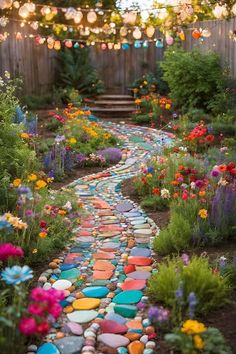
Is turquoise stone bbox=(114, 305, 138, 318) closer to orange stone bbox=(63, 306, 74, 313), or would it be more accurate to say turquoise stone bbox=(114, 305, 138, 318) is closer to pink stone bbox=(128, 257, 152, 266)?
orange stone bbox=(63, 306, 74, 313)

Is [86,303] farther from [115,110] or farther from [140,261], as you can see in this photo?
[115,110]

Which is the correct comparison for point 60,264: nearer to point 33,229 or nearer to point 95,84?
point 33,229

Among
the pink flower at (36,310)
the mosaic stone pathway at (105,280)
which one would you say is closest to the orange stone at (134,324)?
the mosaic stone pathway at (105,280)

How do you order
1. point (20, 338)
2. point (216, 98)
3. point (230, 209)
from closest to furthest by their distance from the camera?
point (20, 338) < point (230, 209) < point (216, 98)

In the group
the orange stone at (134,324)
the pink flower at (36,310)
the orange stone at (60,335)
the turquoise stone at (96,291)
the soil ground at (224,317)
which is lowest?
the orange stone at (134,324)

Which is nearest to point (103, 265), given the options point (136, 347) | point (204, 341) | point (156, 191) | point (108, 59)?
point (136, 347)

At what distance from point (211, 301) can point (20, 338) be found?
131 cm

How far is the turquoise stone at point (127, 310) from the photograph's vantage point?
11.0 ft

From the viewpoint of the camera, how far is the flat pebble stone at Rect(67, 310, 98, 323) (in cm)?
329

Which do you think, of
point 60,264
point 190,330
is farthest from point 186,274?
point 60,264

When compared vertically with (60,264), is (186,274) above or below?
above

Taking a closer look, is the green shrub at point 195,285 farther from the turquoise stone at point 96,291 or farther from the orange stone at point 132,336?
the turquoise stone at point 96,291

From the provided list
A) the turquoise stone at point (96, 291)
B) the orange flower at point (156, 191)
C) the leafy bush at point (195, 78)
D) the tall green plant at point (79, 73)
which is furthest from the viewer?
the tall green plant at point (79, 73)

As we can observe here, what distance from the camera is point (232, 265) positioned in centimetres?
364
